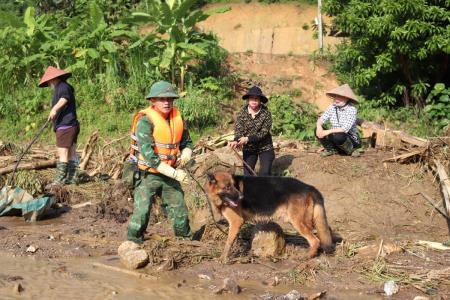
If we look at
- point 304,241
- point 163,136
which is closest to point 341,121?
point 304,241

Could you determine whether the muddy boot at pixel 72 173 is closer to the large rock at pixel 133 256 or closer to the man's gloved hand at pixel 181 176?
the large rock at pixel 133 256

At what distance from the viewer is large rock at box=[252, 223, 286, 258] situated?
6867 mm

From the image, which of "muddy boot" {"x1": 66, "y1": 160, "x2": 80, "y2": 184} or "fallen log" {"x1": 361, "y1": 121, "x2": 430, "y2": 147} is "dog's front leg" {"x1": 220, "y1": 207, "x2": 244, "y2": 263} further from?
"fallen log" {"x1": 361, "y1": 121, "x2": 430, "y2": 147}

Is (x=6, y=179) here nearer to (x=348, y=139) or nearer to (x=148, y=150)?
(x=148, y=150)

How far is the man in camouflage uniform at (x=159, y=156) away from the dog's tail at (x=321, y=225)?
157 cm

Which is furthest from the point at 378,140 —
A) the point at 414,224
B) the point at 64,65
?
the point at 64,65

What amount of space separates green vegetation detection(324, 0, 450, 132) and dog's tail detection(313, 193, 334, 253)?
6.64 meters

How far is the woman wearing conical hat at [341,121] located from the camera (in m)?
9.24

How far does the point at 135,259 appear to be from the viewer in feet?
21.2

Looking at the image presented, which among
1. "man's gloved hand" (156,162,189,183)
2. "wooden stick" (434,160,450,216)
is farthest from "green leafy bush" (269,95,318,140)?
"man's gloved hand" (156,162,189,183)

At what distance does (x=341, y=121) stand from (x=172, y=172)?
3805mm

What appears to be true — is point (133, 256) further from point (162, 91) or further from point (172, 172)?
point (162, 91)

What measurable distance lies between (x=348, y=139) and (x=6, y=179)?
18.8 ft

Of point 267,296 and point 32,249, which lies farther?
point 32,249
